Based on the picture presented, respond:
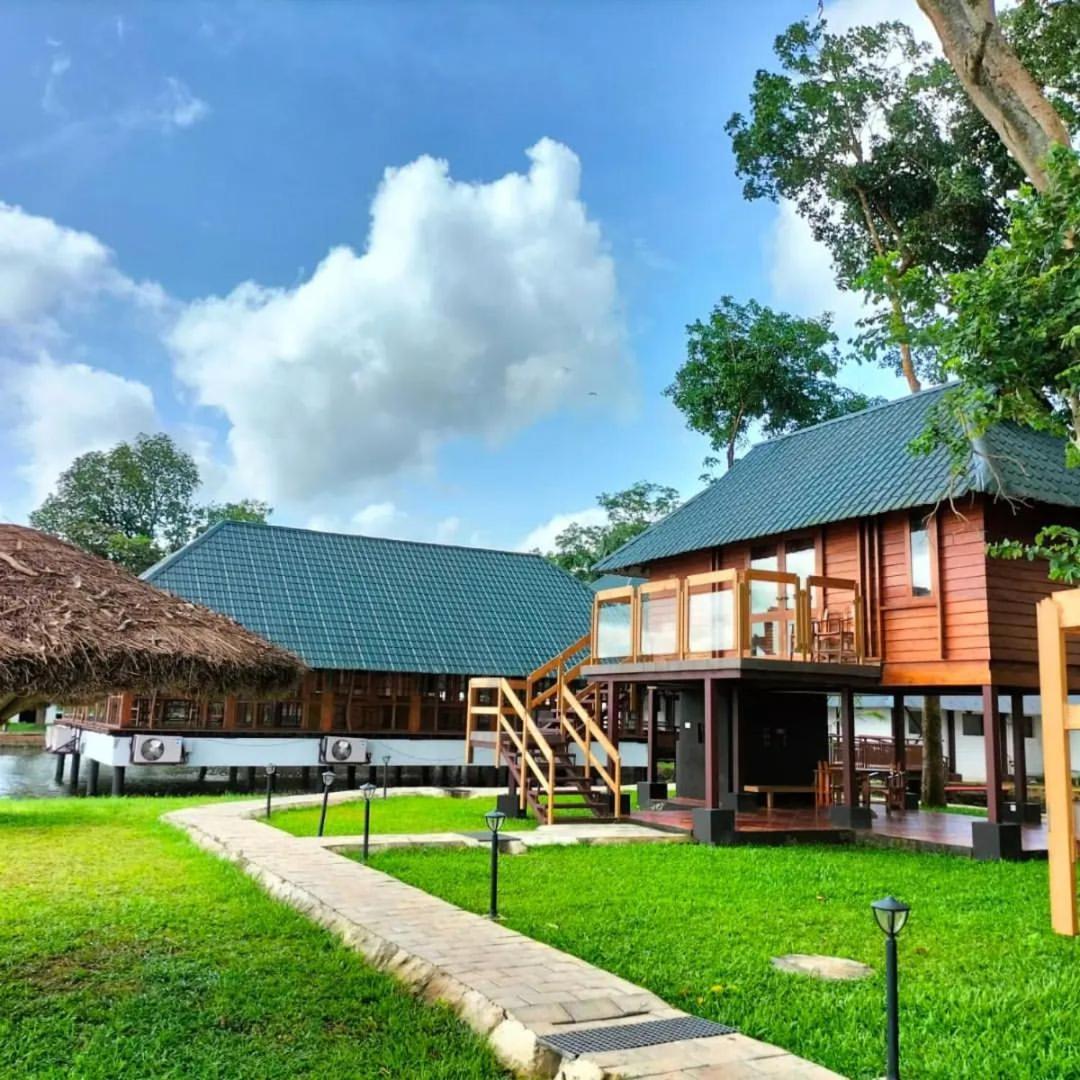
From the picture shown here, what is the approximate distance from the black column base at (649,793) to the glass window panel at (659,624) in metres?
3.23

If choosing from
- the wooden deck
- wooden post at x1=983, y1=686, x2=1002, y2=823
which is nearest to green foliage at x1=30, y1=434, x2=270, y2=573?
the wooden deck

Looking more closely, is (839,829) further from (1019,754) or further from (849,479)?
(849,479)

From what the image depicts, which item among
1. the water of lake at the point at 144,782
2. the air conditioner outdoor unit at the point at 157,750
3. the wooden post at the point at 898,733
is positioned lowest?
the water of lake at the point at 144,782

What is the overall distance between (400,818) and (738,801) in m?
4.87

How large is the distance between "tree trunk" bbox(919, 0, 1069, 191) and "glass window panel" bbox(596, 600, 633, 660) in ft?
23.9

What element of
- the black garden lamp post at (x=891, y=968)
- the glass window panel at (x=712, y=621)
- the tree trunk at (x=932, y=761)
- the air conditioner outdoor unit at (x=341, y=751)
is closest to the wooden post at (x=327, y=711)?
the air conditioner outdoor unit at (x=341, y=751)

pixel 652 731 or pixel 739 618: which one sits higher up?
pixel 739 618

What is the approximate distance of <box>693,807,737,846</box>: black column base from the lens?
38.0ft

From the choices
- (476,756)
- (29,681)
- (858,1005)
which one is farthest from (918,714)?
(29,681)

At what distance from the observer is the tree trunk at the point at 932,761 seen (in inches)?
696

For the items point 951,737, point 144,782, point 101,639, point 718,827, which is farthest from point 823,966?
point 951,737

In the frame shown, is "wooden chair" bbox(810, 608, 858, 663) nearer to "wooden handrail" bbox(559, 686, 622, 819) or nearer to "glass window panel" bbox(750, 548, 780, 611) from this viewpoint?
"glass window panel" bbox(750, 548, 780, 611)

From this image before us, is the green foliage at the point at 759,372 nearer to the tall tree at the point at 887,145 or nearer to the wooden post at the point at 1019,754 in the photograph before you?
the tall tree at the point at 887,145

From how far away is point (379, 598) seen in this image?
2323cm
